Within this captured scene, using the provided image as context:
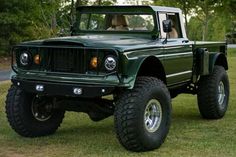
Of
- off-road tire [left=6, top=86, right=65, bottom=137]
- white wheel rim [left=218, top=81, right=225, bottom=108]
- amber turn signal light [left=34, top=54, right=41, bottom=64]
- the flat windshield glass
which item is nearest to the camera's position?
amber turn signal light [left=34, top=54, right=41, bottom=64]

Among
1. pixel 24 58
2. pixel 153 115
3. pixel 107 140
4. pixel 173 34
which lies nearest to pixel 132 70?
pixel 153 115

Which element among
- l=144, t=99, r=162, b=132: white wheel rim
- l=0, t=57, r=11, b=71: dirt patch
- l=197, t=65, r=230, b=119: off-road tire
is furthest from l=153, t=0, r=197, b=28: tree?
l=144, t=99, r=162, b=132: white wheel rim

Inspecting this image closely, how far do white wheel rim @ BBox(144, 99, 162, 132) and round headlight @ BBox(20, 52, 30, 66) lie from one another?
1.67 meters

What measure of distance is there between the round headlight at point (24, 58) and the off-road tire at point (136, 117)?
138 centimetres

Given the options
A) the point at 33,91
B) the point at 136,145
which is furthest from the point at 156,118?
the point at 33,91

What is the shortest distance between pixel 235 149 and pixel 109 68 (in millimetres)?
1832

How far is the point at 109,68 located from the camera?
646cm

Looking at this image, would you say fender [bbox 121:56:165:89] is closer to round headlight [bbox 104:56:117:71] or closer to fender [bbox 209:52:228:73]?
round headlight [bbox 104:56:117:71]

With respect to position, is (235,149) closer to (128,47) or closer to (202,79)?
(128,47)

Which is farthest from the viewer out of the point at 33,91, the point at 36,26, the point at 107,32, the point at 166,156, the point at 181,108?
the point at 36,26

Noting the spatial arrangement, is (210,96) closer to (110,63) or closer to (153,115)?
(153,115)

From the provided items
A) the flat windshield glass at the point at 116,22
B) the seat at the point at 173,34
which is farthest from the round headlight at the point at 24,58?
the seat at the point at 173,34

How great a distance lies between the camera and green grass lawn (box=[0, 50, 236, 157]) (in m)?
6.57

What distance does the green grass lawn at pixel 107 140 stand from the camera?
6574 mm
